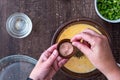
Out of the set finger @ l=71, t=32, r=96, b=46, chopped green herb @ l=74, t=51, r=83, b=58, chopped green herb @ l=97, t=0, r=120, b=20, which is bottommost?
chopped green herb @ l=74, t=51, r=83, b=58

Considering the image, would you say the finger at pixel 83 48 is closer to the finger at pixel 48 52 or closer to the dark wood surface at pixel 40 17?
the finger at pixel 48 52

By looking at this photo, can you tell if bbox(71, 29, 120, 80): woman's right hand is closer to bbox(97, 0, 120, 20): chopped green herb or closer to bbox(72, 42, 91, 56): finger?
bbox(72, 42, 91, 56): finger

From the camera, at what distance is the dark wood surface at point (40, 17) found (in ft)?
4.05

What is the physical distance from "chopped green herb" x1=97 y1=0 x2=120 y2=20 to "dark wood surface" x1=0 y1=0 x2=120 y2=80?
0.03m

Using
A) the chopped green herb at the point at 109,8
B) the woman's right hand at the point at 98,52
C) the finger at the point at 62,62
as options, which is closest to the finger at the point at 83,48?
the woman's right hand at the point at 98,52

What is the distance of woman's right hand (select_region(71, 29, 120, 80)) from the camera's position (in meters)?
1.05

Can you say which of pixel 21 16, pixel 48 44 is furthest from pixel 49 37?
pixel 21 16

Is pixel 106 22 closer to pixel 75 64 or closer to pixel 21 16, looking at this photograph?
pixel 75 64

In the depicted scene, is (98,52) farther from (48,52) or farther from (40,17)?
(40,17)

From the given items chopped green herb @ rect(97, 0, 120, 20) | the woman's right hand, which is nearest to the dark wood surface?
chopped green herb @ rect(97, 0, 120, 20)

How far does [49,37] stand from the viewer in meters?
1.24

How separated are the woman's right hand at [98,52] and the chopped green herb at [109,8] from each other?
6.0 inches

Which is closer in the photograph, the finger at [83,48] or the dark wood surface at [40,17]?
the finger at [83,48]

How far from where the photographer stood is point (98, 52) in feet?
3.44
